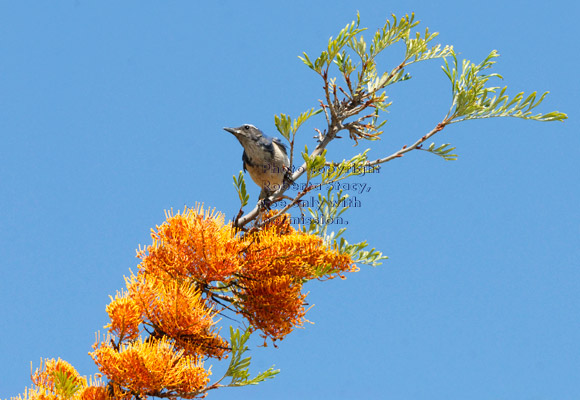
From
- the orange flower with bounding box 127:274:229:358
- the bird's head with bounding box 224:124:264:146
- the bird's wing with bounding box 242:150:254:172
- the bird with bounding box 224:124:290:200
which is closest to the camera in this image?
the orange flower with bounding box 127:274:229:358

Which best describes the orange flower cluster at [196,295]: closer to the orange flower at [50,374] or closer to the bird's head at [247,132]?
the orange flower at [50,374]

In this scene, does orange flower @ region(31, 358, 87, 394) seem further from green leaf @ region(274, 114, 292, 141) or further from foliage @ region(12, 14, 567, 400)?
green leaf @ region(274, 114, 292, 141)

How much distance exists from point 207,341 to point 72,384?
118 centimetres

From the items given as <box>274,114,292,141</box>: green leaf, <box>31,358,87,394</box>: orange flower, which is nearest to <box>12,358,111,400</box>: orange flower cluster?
<box>31,358,87,394</box>: orange flower

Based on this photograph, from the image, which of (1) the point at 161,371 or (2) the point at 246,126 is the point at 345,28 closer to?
(2) the point at 246,126

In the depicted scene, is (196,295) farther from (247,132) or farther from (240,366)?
(247,132)

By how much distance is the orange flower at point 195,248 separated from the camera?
5.48m

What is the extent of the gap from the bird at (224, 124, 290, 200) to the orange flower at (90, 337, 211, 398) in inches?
110

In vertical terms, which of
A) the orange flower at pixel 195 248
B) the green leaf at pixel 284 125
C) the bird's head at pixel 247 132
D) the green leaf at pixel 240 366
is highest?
the bird's head at pixel 247 132

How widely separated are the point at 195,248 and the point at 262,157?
2.41 metres

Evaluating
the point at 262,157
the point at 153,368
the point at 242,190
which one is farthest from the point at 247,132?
the point at 153,368

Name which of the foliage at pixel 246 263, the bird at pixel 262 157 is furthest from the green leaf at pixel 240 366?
the bird at pixel 262 157

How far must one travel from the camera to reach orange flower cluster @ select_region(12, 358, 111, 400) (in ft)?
16.6

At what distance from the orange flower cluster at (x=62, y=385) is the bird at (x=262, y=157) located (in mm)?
3062
